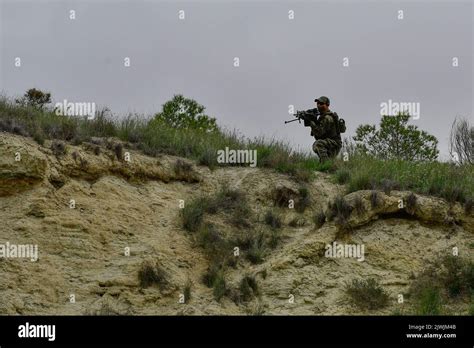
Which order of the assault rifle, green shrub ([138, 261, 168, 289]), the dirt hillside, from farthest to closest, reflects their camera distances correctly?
the assault rifle → green shrub ([138, 261, 168, 289]) → the dirt hillside

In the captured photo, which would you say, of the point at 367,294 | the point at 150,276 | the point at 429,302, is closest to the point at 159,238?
the point at 150,276

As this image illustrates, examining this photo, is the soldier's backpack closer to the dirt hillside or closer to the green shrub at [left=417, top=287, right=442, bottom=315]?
the dirt hillside

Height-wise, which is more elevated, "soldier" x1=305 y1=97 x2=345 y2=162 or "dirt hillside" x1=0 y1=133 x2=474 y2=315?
"soldier" x1=305 y1=97 x2=345 y2=162

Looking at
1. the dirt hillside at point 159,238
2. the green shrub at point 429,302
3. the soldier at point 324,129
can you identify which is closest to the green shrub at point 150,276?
the dirt hillside at point 159,238

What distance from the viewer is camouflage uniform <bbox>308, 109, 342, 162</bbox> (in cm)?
1706

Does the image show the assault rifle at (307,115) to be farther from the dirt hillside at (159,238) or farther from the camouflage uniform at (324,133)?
the dirt hillside at (159,238)

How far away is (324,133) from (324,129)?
0.09m

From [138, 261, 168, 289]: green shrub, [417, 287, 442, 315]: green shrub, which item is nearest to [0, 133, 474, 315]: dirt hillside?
[138, 261, 168, 289]: green shrub

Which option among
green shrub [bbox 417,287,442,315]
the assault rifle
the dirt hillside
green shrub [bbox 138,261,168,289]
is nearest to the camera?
green shrub [bbox 417,287,442,315]

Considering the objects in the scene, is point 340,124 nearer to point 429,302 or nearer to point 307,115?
point 307,115

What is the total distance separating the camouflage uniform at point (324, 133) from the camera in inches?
672

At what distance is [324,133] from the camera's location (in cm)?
1716
